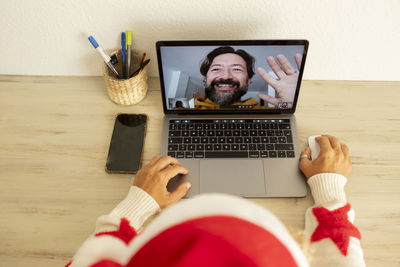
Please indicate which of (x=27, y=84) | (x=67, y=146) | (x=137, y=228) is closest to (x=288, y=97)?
(x=137, y=228)

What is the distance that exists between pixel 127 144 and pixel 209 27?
0.40 meters

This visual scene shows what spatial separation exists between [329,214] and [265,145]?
0.24m

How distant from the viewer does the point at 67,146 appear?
0.86m

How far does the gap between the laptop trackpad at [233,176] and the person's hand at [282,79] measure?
0.61ft

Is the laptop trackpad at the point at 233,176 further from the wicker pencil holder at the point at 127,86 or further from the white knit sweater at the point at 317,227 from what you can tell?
the wicker pencil holder at the point at 127,86

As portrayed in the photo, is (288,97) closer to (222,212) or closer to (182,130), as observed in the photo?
(182,130)

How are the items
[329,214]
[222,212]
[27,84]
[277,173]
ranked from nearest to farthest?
[222,212] < [329,214] < [277,173] < [27,84]

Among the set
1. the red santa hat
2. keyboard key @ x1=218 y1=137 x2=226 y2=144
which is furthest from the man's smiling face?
the red santa hat

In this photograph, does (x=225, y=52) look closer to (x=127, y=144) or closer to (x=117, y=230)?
(x=127, y=144)

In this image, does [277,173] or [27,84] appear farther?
[27,84]

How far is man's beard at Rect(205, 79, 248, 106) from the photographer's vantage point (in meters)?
0.82

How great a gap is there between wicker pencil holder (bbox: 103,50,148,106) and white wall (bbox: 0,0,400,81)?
2.7 inches

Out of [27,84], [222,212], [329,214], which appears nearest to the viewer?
[222,212]

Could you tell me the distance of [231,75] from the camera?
0.81 m
